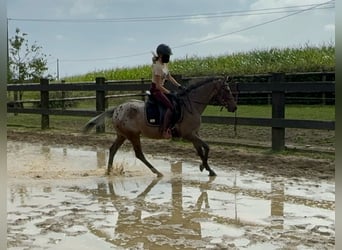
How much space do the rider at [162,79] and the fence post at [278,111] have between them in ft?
8.74

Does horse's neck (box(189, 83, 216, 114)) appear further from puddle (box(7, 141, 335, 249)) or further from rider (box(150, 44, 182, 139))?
puddle (box(7, 141, 335, 249))

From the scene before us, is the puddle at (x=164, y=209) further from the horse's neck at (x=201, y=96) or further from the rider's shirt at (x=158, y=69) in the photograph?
the rider's shirt at (x=158, y=69)

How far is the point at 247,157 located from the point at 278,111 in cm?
121

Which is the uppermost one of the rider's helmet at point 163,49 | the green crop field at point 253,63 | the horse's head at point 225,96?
the green crop field at point 253,63

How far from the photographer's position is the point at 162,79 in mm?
7039

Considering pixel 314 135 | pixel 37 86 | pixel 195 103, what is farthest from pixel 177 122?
pixel 37 86

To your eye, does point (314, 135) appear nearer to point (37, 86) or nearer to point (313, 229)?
point (313, 229)

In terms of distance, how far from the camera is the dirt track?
7.36 meters

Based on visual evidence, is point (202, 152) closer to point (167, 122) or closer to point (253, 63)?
point (167, 122)

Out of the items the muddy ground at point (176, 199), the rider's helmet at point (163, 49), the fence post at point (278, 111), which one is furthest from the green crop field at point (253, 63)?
the rider's helmet at point (163, 49)

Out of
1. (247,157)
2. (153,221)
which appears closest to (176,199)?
(153,221)

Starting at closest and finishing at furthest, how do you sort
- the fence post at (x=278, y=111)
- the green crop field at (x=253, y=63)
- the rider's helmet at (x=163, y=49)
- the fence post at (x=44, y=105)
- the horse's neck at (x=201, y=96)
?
the rider's helmet at (x=163, y=49)
the horse's neck at (x=201, y=96)
the fence post at (x=278, y=111)
the fence post at (x=44, y=105)
the green crop field at (x=253, y=63)

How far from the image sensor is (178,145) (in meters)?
10.4

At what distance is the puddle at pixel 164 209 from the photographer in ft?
12.8
